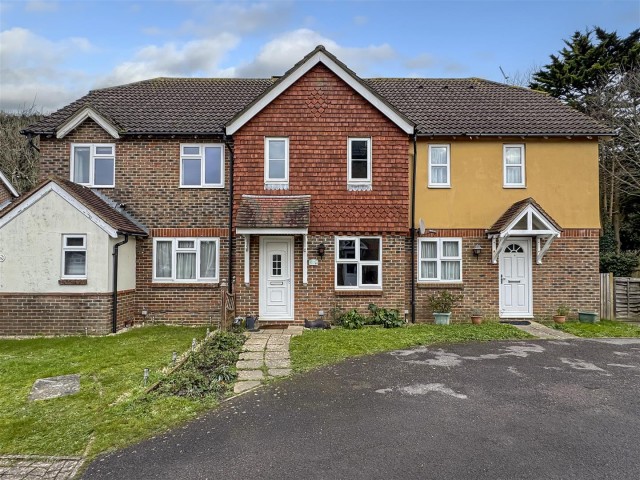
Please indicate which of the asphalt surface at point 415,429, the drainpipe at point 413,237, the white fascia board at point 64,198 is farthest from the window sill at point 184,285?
the asphalt surface at point 415,429

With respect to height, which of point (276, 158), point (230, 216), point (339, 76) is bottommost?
point (230, 216)

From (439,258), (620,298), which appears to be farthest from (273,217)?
(620,298)

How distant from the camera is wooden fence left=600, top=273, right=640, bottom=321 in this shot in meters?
12.9

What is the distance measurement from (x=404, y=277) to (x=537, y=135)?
588 cm

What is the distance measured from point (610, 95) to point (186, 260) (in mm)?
24226

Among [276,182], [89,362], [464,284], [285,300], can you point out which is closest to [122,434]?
[89,362]

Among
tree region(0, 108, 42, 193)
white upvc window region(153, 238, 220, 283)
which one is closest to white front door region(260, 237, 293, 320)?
white upvc window region(153, 238, 220, 283)

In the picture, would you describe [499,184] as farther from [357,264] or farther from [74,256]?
[74,256]

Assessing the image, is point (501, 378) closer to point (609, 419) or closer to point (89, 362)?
point (609, 419)

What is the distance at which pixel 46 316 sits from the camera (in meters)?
10.8

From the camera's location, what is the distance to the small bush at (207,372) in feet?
20.7

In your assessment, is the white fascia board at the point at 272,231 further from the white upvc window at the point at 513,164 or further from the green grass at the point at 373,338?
the white upvc window at the point at 513,164

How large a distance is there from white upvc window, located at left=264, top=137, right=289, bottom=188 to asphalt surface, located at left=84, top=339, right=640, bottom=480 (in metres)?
6.33

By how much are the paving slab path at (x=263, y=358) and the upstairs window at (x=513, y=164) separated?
7.94 m
